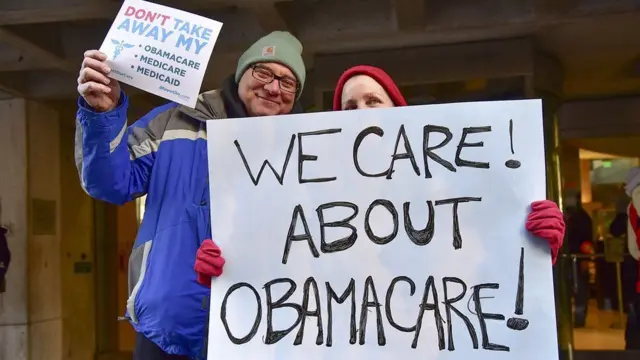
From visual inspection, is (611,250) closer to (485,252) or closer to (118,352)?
(118,352)

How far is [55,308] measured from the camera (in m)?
6.02

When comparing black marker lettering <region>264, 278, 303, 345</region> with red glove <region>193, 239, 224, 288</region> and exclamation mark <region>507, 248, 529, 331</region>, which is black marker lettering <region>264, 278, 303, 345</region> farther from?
exclamation mark <region>507, 248, 529, 331</region>

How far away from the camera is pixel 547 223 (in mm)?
1325

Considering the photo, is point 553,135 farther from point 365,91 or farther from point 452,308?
point 452,308

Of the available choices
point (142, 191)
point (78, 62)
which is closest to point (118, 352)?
point (78, 62)

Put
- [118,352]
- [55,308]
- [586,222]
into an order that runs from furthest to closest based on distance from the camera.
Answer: [118,352]
[586,222]
[55,308]

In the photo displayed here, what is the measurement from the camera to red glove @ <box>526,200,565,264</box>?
1.33 m

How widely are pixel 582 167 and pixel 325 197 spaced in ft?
20.3

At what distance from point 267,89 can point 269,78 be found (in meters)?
0.04

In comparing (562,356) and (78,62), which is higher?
(78,62)

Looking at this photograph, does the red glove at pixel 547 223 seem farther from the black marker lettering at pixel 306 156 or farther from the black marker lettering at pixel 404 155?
the black marker lettering at pixel 306 156

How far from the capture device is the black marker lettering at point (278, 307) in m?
1.44

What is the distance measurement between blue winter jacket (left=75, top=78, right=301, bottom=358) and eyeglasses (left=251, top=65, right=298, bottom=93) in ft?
0.54

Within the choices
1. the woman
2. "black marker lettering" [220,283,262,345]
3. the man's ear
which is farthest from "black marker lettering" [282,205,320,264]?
the man's ear
